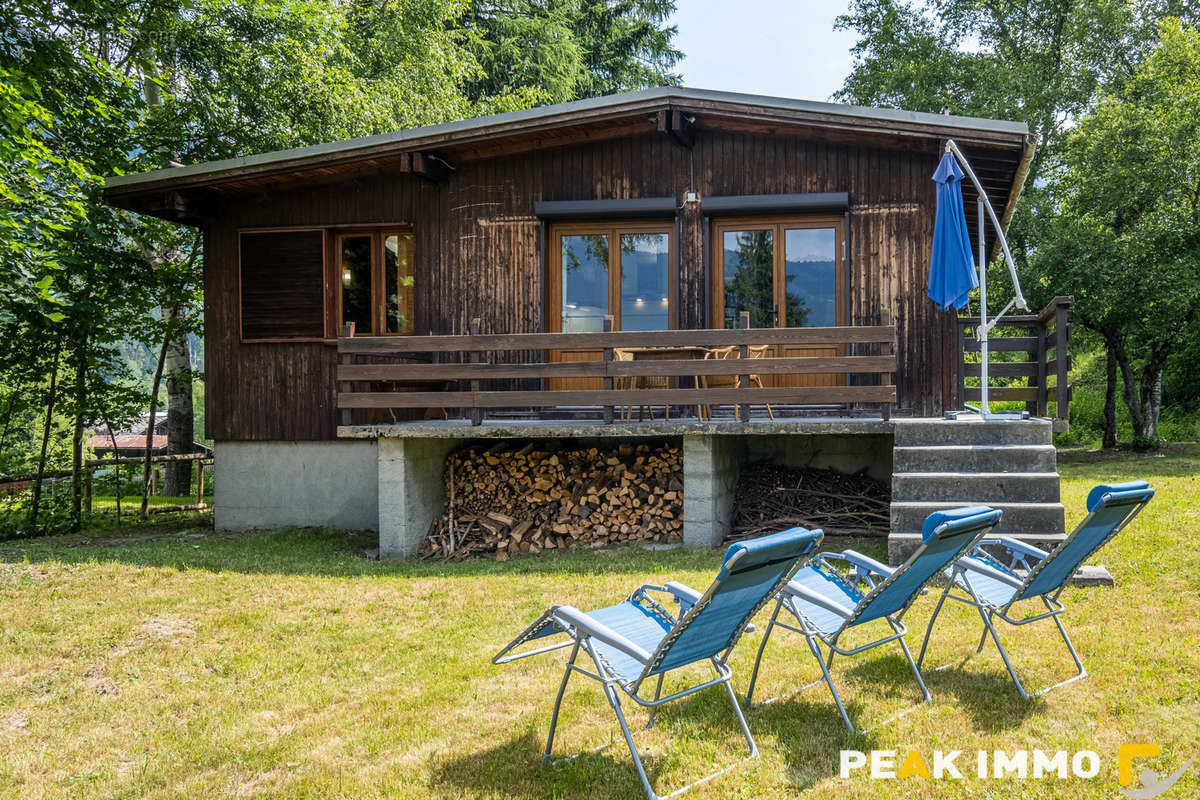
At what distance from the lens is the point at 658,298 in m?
9.47

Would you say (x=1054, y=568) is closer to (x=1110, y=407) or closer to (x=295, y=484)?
(x=295, y=484)

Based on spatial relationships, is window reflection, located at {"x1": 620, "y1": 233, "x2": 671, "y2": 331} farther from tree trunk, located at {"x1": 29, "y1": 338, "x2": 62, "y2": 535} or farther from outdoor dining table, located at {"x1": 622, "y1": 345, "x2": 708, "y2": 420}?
tree trunk, located at {"x1": 29, "y1": 338, "x2": 62, "y2": 535}

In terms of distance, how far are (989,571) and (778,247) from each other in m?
5.52

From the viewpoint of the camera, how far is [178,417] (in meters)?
16.3

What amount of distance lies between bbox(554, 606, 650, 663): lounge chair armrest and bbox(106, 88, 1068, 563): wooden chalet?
439 centimetres

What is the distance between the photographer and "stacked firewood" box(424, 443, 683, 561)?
27.0ft

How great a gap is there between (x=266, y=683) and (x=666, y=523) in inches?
176

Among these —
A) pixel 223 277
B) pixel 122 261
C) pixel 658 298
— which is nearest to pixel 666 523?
pixel 658 298

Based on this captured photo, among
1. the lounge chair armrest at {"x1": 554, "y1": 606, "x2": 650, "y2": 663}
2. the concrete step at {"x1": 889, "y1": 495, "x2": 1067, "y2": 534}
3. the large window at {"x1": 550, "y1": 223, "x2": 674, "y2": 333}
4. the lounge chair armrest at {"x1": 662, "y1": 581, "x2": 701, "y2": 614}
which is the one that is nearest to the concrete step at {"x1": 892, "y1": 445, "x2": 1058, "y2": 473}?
the concrete step at {"x1": 889, "y1": 495, "x2": 1067, "y2": 534}

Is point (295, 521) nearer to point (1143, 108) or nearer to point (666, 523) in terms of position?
point (666, 523)

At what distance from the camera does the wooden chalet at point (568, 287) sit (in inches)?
318

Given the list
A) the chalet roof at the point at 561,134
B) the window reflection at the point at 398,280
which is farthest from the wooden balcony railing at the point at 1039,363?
the window reflection at the point at 398,280

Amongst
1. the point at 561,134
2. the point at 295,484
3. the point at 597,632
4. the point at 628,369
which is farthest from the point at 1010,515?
the point at 295,484

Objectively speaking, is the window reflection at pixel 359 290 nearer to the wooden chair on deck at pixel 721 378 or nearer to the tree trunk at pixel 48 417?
the wooden chair on deck at pixel 721 378
